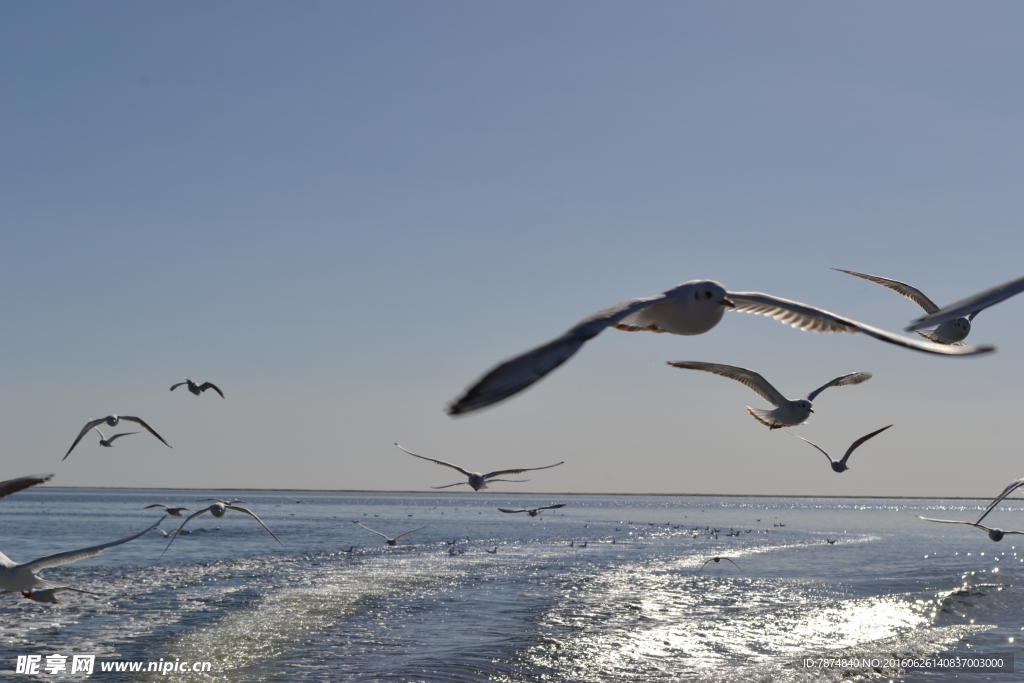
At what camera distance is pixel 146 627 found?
19781 millimetres

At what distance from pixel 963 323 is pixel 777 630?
12857 mm

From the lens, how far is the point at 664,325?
665 cm

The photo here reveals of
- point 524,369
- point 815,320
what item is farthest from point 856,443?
point 524,369

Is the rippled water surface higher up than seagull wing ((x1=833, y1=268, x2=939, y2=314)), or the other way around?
seagull wing ((x1=833, y1=268, x2=939, y2=314))

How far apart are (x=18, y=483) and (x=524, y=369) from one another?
28.1 feet

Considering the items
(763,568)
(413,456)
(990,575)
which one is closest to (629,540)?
(763,568)

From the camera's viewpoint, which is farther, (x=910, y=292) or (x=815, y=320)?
(x=910, y=292)

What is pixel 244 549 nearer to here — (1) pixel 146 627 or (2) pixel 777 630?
(1) pixel 146 627

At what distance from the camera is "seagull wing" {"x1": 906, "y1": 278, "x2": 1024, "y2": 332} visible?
16.3ft

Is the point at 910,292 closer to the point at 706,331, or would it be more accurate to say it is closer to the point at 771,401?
the point at 771,401

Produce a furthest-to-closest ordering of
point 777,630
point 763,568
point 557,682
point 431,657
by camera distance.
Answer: point 763,568 < point 777,630 < point 431,657 < point 557,682

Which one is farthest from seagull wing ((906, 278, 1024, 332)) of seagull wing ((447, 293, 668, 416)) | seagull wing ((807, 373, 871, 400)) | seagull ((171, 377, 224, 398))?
seagull ((171, 377, 224, 398))

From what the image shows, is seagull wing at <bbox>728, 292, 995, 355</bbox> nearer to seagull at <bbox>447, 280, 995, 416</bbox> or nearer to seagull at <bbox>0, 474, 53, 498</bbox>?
seagull at <bbox>447, 280, 995, 416</bbox>

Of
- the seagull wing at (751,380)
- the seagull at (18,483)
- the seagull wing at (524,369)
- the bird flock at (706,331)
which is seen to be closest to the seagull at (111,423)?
the bird flock at (706,331)
